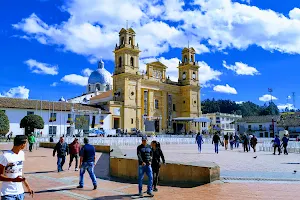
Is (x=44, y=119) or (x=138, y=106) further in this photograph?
(x=138, y=106)

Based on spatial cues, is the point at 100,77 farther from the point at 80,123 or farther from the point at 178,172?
the point at 178,172

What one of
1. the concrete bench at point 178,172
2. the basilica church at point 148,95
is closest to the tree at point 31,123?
the basilica church at point 148,95

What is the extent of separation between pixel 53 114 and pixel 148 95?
841 inches

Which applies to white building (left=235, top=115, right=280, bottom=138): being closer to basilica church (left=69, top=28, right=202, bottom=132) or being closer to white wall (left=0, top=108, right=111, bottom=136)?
basilica church (left=69, top=28, right=202, bottom=132)

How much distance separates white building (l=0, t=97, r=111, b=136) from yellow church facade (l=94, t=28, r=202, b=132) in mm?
3270

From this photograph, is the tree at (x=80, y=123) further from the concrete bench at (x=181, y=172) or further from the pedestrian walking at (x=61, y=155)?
the concrete bench at (x=181, y=172)

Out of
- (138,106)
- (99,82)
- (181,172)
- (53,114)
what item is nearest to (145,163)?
(181,172)

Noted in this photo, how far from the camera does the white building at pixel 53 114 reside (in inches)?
1673

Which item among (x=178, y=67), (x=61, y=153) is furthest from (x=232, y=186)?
(x=178, y=67)

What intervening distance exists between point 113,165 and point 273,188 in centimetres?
534

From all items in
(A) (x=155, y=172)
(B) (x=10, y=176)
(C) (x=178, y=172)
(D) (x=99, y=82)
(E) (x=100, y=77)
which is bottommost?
(C) (x=178, y=172)

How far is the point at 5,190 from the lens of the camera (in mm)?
3777

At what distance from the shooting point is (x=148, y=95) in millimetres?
61031

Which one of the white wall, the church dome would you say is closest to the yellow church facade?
the white wall
